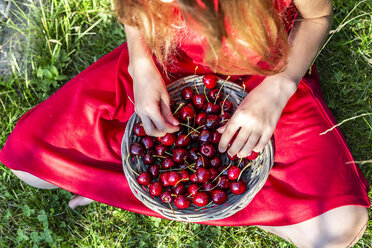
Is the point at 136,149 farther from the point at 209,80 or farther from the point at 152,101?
the point at 209,80

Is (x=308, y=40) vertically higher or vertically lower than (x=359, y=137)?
higher

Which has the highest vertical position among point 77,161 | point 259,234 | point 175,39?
point 175,39

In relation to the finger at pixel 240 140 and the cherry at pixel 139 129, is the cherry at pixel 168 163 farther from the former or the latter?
the finger at pixel 240 140

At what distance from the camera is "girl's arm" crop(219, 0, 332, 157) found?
1.60 meters

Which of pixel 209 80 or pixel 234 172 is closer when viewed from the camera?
pixel 234 172

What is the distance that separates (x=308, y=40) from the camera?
1.75m

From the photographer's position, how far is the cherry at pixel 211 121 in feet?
5.68

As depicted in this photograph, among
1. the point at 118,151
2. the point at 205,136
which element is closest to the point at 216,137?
the point at 205,136

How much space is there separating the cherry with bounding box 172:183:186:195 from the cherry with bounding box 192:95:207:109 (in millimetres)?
412

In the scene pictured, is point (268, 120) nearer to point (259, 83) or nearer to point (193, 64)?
point (259, 83)

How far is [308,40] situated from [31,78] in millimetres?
1933

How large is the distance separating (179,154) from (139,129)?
0.23 m

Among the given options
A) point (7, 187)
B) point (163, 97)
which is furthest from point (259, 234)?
point (7, 187)

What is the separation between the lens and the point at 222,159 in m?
1.84
